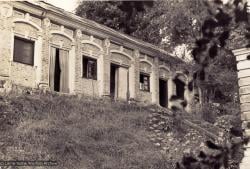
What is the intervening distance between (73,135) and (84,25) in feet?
30.3

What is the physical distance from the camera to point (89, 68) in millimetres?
21547

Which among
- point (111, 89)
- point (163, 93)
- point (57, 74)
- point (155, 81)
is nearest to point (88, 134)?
point (57, 74)

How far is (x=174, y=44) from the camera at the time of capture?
24297 mm

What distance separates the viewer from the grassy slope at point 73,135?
37.2 feet

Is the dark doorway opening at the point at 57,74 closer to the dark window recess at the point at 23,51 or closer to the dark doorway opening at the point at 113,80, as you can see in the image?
the dark window recess at the point at 23,51

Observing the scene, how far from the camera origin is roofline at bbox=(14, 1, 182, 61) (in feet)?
61.8

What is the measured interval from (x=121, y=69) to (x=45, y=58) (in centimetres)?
581

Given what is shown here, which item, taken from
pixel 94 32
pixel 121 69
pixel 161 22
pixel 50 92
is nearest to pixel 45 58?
pixel 50 92

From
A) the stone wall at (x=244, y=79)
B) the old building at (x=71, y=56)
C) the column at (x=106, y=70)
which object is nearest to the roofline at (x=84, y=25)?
the old building at (x=71, y=56)

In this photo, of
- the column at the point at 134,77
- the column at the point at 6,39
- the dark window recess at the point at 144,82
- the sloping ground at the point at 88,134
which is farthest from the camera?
the dark window recess at the point at 144,82

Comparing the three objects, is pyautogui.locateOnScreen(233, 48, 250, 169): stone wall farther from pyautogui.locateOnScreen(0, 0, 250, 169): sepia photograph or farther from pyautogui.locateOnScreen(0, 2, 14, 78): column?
pyautogui.locateOnScreen(0, 2, 14, 78): column

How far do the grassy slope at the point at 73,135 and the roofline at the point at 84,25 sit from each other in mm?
4402

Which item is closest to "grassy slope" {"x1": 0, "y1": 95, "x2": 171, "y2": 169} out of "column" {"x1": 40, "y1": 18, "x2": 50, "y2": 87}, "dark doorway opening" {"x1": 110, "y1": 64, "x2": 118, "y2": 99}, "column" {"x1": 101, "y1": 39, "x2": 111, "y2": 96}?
"column" {"x1": 40, "y1": 18, "x2": 50, "y2": 87}

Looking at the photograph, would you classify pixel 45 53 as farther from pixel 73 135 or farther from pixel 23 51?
pixel 73 135
